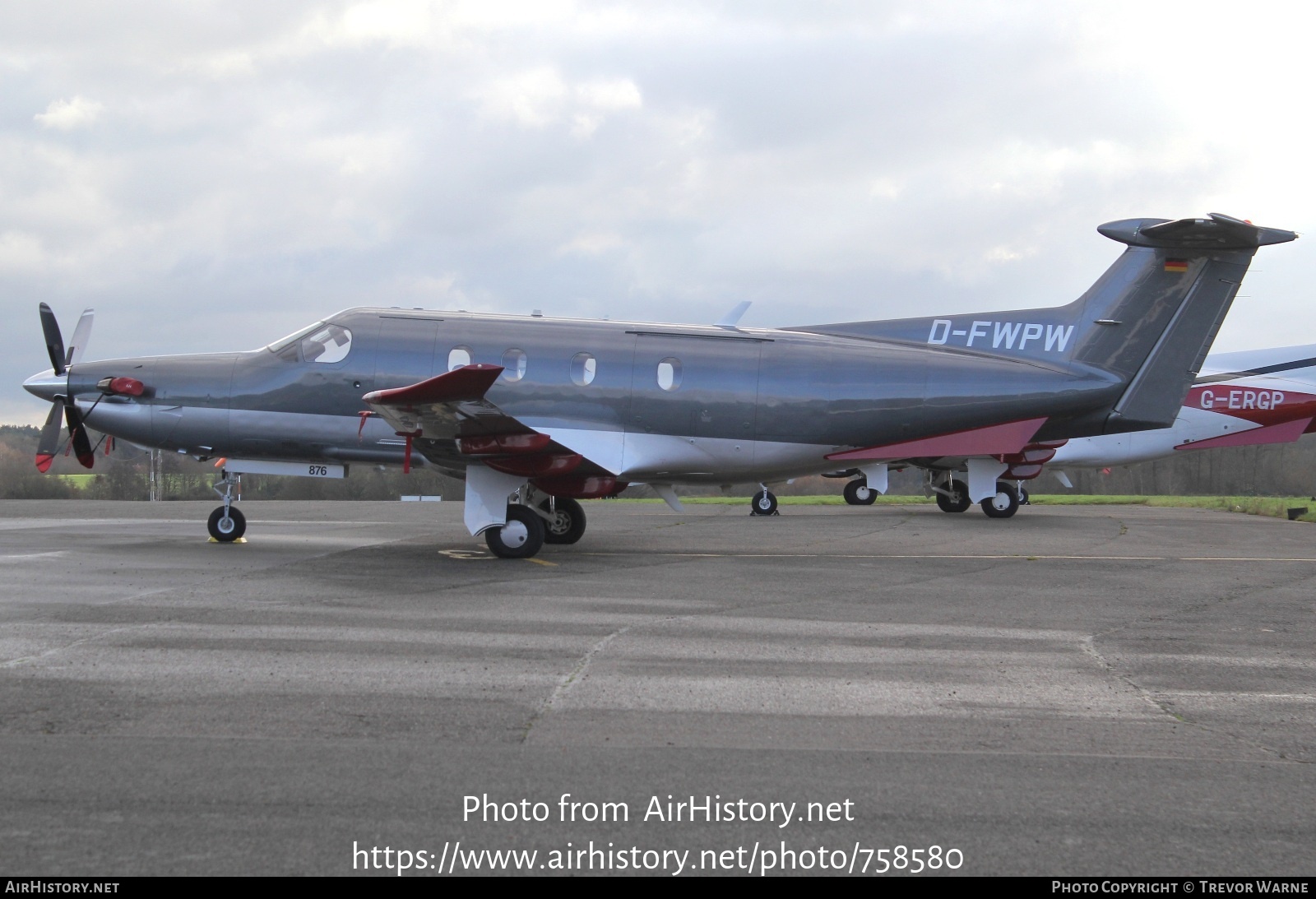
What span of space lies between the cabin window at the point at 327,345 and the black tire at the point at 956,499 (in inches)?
674

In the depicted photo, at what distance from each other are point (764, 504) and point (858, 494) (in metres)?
5.64

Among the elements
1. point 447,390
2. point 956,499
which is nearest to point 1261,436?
point 956,499

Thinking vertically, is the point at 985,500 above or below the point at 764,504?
above

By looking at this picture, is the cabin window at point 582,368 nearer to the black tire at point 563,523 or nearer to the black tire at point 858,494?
the black tire at point 563,523

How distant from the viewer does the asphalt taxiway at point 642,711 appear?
4090mm

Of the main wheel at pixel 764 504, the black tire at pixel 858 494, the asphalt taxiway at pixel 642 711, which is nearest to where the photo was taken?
the asphalt taxiway at pixel 642 711

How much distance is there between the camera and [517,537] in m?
13.8

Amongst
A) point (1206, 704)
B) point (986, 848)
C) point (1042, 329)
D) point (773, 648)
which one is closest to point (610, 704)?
point (773, 648)

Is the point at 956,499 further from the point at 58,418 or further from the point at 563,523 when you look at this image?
the point at 58,418

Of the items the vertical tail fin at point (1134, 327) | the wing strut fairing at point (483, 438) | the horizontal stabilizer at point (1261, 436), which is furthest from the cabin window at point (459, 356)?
the horizontal stabilizer at point (1261, 436)

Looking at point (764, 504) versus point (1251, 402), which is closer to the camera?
point (764, 504)

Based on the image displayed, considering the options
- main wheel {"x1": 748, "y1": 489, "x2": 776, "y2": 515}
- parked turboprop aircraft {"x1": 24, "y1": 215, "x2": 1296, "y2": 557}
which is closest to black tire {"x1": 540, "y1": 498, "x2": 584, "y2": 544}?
parked turboprop aircraft {"x1": 24, "y1": 215, "x2": 1296, "y2": 557}

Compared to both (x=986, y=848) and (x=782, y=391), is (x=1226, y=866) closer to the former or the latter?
(x=986, y=848)

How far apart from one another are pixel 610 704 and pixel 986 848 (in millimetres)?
2741
